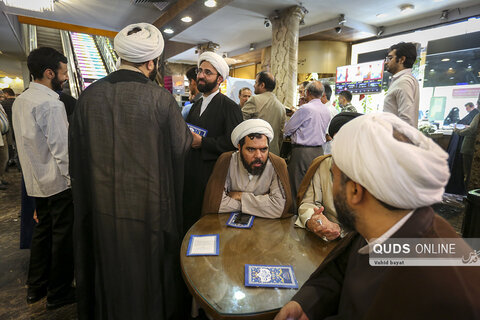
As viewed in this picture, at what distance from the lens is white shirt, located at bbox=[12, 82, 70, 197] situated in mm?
1961

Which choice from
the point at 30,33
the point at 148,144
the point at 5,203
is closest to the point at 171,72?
the point at 30,33

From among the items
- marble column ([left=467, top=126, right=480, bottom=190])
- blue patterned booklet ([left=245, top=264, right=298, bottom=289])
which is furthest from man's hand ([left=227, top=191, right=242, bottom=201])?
marble column ([left=467, top=126, right=480, bottom=190])

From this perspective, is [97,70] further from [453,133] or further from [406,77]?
[453,133]

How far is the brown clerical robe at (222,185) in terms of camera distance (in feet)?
6.00

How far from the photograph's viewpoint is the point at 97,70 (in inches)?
407

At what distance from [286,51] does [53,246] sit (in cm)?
517

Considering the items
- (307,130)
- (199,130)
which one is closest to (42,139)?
(199,130)

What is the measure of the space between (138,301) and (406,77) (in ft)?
10.6

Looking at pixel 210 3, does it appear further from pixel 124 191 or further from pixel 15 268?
pixel 15 268

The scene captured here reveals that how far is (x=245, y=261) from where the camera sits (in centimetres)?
124

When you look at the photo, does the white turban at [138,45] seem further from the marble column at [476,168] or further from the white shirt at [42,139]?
the marble column at [476,168]

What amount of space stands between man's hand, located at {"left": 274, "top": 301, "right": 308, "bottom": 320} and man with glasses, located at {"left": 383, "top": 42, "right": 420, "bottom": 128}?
2.49 metres

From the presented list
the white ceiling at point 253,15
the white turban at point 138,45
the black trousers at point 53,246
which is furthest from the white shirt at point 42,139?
the white ceiling at point 253,15

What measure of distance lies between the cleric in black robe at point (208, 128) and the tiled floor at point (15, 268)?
128 centimetres
